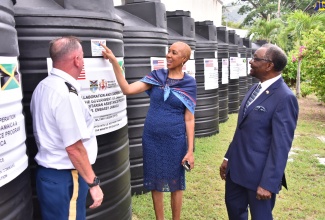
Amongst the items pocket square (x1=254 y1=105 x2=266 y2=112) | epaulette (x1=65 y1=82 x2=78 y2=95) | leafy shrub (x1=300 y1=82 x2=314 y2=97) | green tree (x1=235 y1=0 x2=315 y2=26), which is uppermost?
green tree (x1=235 y1=0 x2=315 y2=26)

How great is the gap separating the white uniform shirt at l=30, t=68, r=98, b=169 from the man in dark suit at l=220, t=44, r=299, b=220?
1.21m

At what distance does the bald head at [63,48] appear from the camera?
1.88 meters

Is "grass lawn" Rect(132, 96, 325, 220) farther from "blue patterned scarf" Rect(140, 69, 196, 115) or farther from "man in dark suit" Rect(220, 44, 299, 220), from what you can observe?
"blue patterned scarf" Rect(140, 69, 196, 115)

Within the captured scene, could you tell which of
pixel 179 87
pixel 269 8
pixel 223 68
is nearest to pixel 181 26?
pixel 223 68

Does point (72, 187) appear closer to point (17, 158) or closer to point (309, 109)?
point (17, 158)

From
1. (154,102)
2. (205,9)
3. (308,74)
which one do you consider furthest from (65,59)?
(205,9)

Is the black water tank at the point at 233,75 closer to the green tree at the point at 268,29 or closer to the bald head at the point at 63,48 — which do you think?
the bald head at the point at 63,48

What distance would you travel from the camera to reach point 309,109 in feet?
38.4

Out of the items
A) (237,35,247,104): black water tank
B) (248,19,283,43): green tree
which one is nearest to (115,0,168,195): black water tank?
(237,35,247,104): black water tank

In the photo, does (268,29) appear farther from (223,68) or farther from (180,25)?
(180,25)

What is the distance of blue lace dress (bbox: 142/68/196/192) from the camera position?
9.52 feet

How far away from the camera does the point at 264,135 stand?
2.37m

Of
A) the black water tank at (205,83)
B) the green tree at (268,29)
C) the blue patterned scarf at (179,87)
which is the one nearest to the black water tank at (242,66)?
the black water tank at (205,83)

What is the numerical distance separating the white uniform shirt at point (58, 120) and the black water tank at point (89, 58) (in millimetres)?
342
